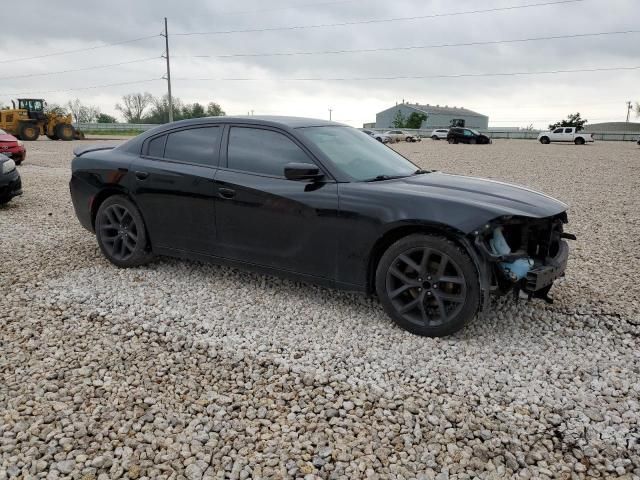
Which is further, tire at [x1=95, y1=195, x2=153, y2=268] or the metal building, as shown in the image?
the metal building

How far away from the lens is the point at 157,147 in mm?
4773

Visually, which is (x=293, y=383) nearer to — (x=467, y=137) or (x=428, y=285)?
(x=428, y=285)

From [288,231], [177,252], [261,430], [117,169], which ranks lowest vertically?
[261,430]

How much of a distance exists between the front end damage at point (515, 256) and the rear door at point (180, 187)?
7.46 feet

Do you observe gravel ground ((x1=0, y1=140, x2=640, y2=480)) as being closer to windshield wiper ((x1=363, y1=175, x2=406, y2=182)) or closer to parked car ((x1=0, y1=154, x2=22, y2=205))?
windshield wiper ((x1=363, y1=175, x2=406, y2=182))

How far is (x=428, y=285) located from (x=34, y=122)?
31.4 m

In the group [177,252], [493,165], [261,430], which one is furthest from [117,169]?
[493,165]

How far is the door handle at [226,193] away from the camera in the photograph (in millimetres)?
4137

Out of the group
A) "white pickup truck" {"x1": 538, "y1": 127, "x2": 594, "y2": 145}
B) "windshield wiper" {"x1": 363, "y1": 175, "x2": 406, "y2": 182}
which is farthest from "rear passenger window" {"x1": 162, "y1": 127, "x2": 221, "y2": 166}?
"white pickup truck" {"x1": 538, "y1": 127, "x2": 594, "y2": 145}

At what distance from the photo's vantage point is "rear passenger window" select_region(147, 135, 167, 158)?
4.74 m

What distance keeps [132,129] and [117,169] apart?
2011 inches

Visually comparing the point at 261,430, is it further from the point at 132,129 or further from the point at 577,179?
the point at 132,129

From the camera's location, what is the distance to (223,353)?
10.9 ft

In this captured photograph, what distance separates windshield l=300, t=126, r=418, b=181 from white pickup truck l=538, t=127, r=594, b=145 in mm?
38871
